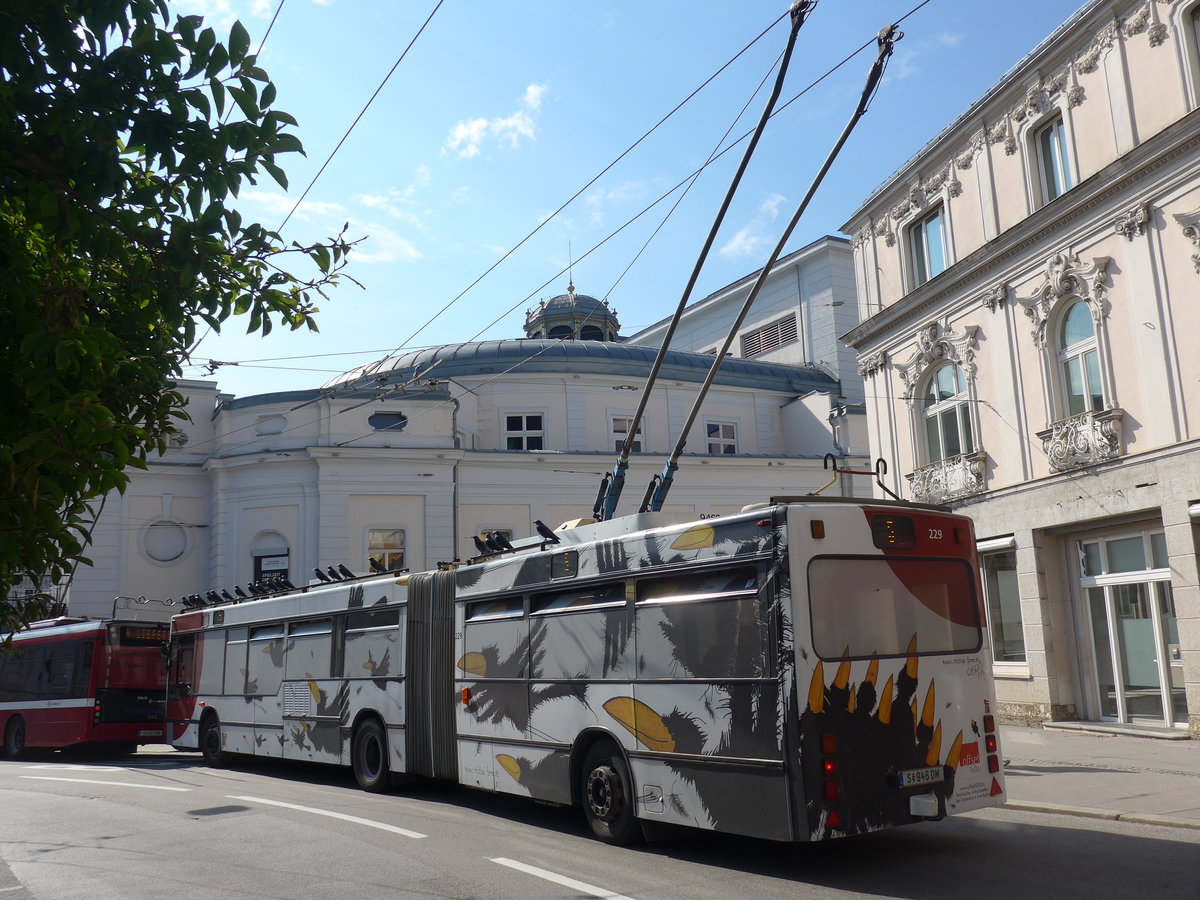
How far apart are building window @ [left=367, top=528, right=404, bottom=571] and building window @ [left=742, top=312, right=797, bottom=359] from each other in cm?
2183

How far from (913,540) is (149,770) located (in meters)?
15.5

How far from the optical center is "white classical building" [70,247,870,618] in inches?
1412

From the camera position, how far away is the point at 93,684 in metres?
22.2

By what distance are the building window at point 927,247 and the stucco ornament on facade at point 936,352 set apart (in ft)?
3.97

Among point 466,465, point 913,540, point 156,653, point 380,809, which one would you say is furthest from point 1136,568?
point 466,465

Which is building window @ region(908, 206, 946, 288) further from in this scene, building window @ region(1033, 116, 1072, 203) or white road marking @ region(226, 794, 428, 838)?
white road marking @ region(226, 794, 428, 838)

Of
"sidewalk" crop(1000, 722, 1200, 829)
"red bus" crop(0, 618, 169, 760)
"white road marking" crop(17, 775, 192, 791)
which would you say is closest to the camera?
"sidewalk" crop(1000, 722, 1200, 829)

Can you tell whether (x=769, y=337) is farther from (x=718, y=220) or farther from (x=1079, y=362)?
(x=718, y=220)

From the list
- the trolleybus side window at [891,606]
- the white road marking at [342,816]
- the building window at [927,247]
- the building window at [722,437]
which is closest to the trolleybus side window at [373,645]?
the white road marking at [342,816]

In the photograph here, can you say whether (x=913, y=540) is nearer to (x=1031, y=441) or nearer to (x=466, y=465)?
(x=1031, y=441)

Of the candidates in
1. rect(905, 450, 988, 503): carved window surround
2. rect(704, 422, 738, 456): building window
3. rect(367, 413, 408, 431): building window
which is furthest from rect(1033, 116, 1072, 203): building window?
rect(704, 422, 738, 456): building window

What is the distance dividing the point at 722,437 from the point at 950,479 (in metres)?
23.3

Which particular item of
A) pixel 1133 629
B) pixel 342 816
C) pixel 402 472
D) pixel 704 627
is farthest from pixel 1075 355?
pixel 402 472

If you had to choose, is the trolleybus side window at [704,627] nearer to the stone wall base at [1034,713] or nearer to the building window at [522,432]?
the stone wall base at [1034,713]
